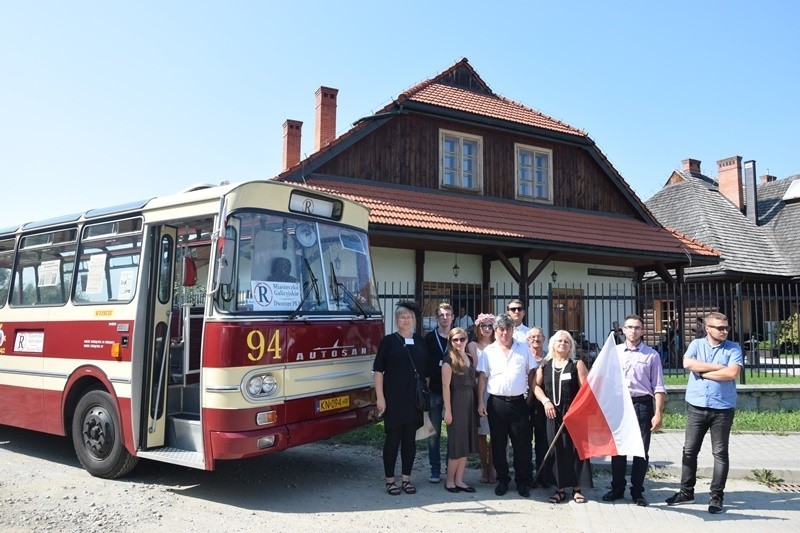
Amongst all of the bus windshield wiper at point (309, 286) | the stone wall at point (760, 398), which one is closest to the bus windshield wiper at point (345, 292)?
the bus windshield wiper at point (309, 286)

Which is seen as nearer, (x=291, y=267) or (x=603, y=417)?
(x=603, y=417)

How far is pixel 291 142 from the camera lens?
2081cm

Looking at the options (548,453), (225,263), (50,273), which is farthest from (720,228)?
(50,273)

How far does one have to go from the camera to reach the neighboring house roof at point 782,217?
24953 millimetres

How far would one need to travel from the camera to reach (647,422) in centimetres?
616

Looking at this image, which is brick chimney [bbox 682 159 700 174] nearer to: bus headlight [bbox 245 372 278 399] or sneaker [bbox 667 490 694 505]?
sneaker [bbox 667 490 694 505]

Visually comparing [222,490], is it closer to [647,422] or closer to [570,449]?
[570,449]

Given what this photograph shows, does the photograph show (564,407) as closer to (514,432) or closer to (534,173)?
(514,432)

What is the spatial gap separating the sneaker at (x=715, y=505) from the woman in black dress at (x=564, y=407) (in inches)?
40.7

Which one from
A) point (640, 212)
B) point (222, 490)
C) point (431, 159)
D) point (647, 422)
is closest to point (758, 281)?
point (640, 212)

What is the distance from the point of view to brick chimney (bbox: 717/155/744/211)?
28.6 metres

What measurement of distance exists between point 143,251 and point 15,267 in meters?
2.85

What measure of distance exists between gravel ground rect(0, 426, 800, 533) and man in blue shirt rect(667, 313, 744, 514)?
26 centimetres

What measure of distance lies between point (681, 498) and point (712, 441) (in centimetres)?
61
